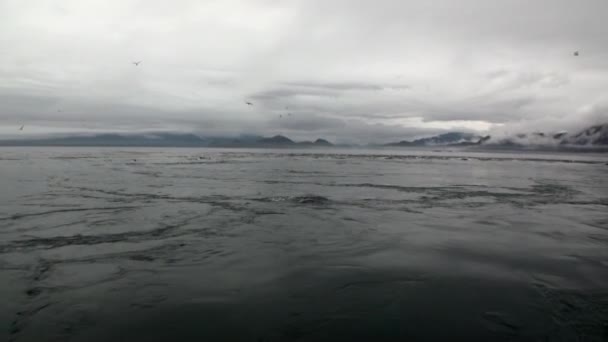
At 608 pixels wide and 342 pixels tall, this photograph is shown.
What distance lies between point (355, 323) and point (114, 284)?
221 inches

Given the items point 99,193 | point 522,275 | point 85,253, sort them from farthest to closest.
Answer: point 99,193, point 85,253, point 522,275

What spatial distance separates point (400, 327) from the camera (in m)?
6.97

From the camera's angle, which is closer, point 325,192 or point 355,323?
point 355,323

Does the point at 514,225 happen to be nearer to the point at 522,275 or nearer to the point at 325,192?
the point at 522,275

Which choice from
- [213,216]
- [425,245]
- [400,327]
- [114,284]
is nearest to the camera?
[400,327]

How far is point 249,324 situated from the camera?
7066 millimetres

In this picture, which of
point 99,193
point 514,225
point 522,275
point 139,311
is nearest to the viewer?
point 139,311

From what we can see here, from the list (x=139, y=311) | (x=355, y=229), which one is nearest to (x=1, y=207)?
(x=139, y=311)

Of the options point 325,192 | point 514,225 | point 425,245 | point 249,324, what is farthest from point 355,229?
point 325,192

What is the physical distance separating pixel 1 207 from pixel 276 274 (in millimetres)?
16260

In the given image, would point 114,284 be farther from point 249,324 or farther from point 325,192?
point 325,192

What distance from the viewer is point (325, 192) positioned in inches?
998

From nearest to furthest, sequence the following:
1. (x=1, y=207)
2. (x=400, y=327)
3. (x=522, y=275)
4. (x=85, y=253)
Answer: (x=400, y=327) < (x=522, y=275) < (x=85, y=253) < (x=1, y=207)

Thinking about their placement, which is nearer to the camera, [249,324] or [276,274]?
[249,324]
